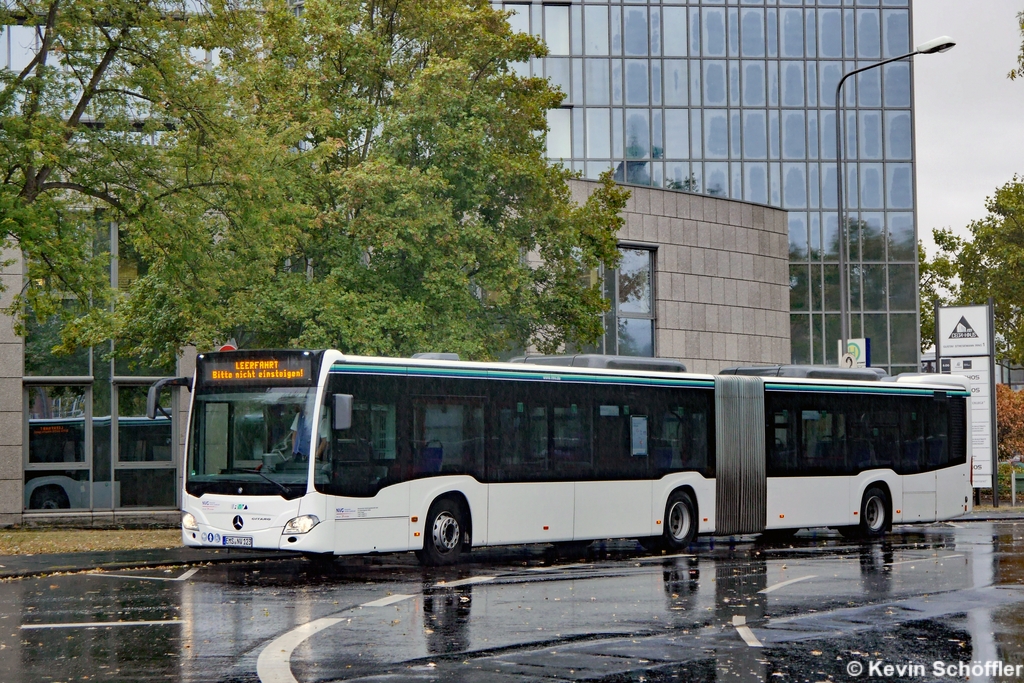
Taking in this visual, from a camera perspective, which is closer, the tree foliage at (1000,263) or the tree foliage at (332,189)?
the tree foliage at (332,189)

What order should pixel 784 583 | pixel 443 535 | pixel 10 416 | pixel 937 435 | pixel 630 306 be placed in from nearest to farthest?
1. pixel 784 583
2. pixel 443 535
3. pixel 937 435
4. pixel 10 416
5. pixel 630 306

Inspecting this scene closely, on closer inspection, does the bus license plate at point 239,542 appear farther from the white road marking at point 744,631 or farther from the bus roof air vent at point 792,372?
the bus roof air vent at point 792,372

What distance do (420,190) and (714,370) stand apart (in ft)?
66.2

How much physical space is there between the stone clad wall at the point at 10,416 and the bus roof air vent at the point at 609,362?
12582 mm

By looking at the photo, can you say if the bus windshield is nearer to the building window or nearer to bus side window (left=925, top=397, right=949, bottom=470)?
bus side window (left=925, top=397, right=949, bottom=470)

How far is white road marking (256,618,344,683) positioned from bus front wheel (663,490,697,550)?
9.99 m

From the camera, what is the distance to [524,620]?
40.0ft

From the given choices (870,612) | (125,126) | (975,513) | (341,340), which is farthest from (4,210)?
(975,513)

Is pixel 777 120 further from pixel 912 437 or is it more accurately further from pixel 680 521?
pixel 680 521

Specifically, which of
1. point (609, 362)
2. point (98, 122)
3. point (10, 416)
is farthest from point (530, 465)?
point (10, 416)

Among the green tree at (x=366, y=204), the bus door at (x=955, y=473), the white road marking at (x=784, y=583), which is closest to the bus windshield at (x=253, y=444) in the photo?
the green tree at (x=366, y=204)

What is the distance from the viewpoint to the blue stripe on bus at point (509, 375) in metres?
17.3

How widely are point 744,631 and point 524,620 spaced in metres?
2.02

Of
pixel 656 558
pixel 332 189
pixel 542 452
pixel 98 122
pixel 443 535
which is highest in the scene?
pixel 98 122
